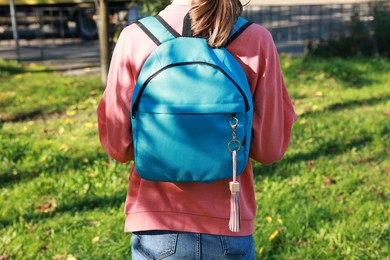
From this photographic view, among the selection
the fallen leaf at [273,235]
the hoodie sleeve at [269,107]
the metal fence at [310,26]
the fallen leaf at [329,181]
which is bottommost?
the metal fence at [310,26]

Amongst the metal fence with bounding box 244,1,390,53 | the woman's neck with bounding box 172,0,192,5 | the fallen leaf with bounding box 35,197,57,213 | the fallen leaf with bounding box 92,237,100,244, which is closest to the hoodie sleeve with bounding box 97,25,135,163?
the woman's neck with bounding box 172,0,192,5

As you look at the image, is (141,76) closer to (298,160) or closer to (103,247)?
(103,247)

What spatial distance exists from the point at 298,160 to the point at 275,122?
10.9 ft

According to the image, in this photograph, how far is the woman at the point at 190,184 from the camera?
1796 millimetres

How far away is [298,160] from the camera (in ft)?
16.9

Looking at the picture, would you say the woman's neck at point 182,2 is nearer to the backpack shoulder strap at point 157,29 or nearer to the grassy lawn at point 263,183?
the backpack shoulder strap at point 157,29

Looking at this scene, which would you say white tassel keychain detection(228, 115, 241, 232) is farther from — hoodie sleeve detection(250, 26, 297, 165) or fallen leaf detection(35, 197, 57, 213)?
fallen leaf detection(35, 197, 57, 213)

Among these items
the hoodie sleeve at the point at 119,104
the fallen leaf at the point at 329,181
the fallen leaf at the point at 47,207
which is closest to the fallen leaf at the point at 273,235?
the fallen leaf at the point at 329,181

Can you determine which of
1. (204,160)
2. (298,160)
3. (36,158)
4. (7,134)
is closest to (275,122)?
(204,160)

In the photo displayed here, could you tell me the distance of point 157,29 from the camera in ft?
5.85

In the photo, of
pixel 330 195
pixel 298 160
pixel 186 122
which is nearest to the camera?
pixel 186 122

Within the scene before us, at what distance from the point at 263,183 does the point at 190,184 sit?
2953 millimetres

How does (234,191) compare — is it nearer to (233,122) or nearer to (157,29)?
(233,122)

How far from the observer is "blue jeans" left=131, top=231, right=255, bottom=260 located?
1.86 m
